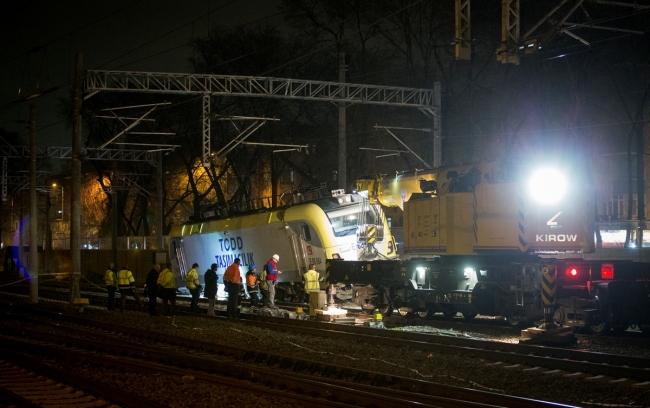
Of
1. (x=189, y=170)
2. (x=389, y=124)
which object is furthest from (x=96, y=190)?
(x=389, y=124)

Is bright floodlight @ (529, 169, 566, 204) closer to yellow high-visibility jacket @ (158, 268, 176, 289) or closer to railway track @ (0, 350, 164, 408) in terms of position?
railway track @ (0, 350, 164, 408)

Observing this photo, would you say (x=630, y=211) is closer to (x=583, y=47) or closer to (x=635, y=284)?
(x=583, y=47)

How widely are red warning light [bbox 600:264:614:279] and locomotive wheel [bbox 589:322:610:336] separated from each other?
1.14 metres

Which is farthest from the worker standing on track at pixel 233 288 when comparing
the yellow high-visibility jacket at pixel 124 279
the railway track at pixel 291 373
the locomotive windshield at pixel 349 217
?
the yellow high-visibility jacket at pixel 124 279

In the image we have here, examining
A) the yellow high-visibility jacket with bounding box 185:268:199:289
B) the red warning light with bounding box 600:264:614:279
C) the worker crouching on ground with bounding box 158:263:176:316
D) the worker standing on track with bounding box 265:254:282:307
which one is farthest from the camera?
the yellow high-visibility jacket with bounding box 185:268:199:289

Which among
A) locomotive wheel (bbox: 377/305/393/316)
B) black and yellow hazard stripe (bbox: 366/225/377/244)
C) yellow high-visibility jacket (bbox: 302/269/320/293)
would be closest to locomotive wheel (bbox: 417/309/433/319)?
locomotive wheel (bbox: 377/305/393/316)

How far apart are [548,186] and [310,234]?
1013 centimetres

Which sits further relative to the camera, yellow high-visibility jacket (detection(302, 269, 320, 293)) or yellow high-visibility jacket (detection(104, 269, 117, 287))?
yellow high-visibility jacket (detection(104, 269, 117, 287))

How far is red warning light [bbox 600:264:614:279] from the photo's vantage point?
51.4ft

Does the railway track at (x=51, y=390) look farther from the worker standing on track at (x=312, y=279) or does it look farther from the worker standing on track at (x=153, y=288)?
the worker standing on track at (x=312, y=279)

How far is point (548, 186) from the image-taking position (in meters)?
16.3

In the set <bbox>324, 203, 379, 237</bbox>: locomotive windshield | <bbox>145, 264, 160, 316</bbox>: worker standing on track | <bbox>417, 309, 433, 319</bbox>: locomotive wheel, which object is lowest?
<bbox>417, 309, 433, 319</bbox>: locomotive wheel

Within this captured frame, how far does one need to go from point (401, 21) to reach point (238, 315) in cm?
2346

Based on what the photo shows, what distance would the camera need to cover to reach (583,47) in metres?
32.7
